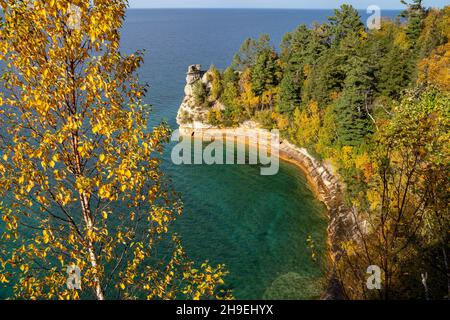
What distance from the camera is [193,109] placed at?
74938 mm

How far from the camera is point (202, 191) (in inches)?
1959

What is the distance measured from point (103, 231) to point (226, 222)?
34.5m

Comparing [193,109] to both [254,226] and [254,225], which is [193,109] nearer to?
[254,225]

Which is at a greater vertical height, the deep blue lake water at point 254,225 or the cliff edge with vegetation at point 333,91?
the cliff edge with vegetation at point 333,91

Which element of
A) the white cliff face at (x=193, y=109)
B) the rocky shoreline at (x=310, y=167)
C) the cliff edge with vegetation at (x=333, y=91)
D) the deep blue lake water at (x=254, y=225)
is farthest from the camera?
the white cliff face at (x=193, y=109)

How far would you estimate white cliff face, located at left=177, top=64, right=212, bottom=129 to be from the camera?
242 ft

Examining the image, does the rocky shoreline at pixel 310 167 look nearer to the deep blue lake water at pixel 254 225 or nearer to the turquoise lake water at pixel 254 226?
the turquoise lake water at pixel 254 226

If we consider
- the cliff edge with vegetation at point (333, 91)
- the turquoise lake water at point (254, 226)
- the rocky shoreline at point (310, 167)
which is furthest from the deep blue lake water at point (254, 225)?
the cliff edge with vegetation at point (333, 91)

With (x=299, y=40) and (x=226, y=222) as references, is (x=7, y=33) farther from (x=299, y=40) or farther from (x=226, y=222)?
(x=299, y=40)

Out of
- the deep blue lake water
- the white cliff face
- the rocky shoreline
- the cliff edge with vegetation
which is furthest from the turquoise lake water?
the white cliff face

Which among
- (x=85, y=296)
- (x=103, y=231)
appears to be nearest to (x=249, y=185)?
(x=85, y=296)

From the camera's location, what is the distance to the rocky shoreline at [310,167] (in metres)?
35.9

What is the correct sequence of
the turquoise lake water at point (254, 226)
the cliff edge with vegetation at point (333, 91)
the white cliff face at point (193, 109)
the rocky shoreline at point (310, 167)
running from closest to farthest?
the turquoise lake water at point (254, 226), the rocky shoreline at point (310, 167), the cliff edge with vegetation at point (333, 91), the white cliff face at point (193, 109)

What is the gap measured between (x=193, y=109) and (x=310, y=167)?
30.5 meters
